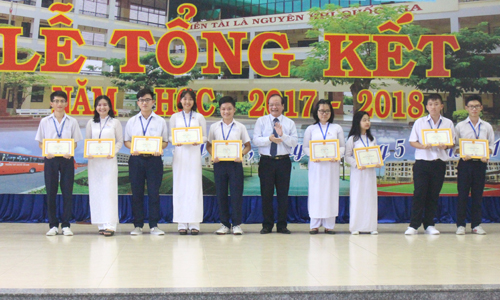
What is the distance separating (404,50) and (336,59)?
887mm

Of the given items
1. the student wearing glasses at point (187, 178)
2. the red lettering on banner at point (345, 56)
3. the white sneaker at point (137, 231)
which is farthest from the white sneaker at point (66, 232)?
the red lettering on banner at point (345, 56)

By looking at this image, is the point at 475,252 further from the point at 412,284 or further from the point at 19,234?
the point at 19,234

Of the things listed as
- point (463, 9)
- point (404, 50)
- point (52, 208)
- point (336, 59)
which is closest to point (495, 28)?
point (463, 9)

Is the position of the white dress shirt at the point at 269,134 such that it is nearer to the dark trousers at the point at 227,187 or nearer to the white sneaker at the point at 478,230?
the dark trousers at the point at 227,187

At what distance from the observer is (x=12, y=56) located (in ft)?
19.9

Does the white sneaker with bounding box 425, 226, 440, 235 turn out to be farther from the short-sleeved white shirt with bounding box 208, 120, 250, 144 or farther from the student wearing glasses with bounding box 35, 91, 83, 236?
the student wearing glasses with bounding box 35, 91, 83, 236

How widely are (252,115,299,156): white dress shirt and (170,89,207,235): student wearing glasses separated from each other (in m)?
0.57

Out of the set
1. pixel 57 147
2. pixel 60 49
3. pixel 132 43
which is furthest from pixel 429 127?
pixel 60 49

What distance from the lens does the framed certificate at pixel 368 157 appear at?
5.26m

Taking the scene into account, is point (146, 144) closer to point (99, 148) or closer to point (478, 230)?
point (99, 148)

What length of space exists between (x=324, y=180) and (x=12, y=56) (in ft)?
13.0

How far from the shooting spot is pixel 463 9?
641 centimetres

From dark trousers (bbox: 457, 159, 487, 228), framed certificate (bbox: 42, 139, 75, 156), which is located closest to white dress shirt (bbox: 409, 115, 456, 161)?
dark trousers (bbox: 457, 159, 487, 228)

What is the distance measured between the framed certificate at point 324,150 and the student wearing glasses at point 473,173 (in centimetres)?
136
